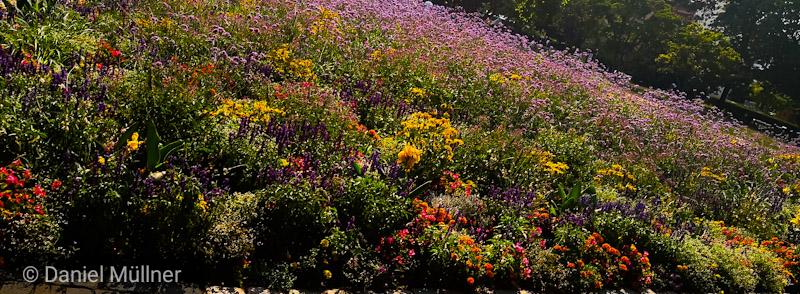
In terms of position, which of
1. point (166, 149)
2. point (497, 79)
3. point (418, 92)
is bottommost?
point (166, 149)

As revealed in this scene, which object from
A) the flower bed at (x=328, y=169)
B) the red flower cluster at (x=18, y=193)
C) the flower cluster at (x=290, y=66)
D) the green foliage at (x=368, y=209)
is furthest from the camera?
the flower cluster at (x=290, y=66)

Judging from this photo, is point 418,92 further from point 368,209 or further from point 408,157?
point 368,209

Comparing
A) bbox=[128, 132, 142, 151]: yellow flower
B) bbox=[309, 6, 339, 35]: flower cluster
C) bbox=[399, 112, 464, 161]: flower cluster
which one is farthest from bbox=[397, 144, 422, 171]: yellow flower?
bbox=[309, 6, 339, 35]: flower cluster

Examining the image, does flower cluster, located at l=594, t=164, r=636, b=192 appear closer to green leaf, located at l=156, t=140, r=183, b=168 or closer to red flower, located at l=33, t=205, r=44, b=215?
green leaf, located at l=156, t=140, r=183, b=168

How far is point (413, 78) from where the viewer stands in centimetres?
747

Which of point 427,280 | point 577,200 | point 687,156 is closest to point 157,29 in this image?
point 427,280

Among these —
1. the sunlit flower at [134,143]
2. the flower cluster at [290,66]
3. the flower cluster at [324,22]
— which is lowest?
the sunlit flower at [134,143]

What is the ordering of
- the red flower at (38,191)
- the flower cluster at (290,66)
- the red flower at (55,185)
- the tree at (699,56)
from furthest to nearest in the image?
the tree at (699,56) < the flower cluster at (290,66) < the red flower at (55,185) < the red flower at (38,191)

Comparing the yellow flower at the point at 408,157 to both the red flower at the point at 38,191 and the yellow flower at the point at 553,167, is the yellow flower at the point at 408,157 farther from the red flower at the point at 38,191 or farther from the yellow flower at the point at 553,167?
the red flower at the point at 38,191

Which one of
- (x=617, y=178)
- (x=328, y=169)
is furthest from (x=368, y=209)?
(x=617, y=178)

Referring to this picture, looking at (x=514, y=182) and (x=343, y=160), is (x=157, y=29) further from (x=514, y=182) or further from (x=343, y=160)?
(x=514, y=182)

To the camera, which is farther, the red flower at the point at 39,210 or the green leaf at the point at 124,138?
the green leaf at the point at 124,138

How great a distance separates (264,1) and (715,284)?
709 centimetres

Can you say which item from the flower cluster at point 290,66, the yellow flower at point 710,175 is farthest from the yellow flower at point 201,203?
the yellow flower at point 710,175
